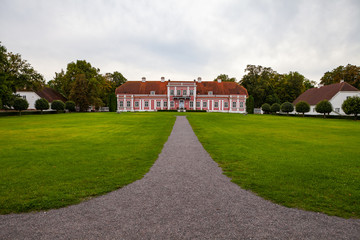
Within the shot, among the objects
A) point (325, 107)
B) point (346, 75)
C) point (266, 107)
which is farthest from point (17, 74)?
point (346, 75)

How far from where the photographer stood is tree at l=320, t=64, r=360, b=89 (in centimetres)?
4959

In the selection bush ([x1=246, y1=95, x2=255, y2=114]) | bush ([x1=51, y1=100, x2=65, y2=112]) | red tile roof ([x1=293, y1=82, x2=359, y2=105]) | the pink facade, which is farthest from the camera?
the pink facade

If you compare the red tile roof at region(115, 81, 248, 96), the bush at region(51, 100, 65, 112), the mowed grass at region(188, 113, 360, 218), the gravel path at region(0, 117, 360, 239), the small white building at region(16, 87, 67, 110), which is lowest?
the gravel path at region(0, 117, 360, 239)

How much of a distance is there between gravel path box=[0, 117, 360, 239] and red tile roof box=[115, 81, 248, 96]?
54.2m

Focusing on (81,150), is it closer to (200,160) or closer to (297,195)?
(200,160)

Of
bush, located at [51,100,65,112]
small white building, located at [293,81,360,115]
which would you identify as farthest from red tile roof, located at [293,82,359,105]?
bush, located at [51,100,65,112]

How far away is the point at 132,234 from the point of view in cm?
313

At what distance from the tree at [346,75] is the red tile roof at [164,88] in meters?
23.4

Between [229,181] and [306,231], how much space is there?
94.5 inches

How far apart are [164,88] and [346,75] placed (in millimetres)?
48187

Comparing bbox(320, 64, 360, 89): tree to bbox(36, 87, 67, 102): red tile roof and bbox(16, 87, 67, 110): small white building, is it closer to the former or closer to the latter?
bbox(36, 87, 67, 102): red tile roof

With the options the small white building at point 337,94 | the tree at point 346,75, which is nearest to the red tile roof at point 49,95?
the small white building at point 337,94

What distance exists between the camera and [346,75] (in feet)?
169

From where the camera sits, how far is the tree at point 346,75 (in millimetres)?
49588
